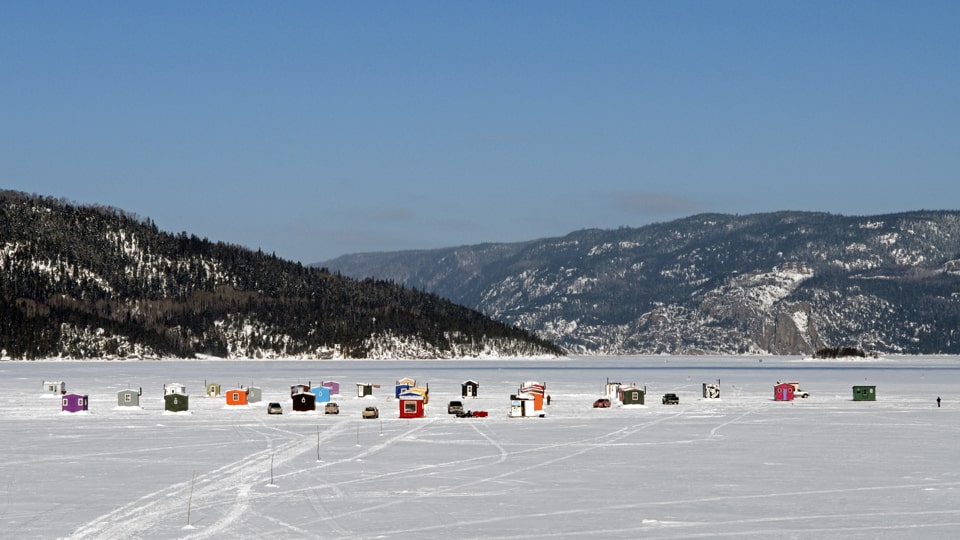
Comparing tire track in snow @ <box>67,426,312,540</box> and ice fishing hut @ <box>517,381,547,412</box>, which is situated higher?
ice fishing hut @ <box>517,381,547,412</box>

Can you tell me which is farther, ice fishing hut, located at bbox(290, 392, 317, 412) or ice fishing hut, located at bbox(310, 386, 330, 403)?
ice fishing hut, located at bbox(310, 386, 330, 403)

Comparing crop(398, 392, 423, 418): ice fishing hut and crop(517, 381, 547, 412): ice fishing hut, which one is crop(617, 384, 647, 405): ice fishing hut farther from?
crop(398, 392, 423, 418): ice fishing hut

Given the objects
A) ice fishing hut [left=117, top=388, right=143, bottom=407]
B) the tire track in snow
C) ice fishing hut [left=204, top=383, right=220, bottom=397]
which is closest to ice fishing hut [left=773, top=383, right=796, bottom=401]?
ice fishing hut [left=204, top=383, right=220, bottom=397]

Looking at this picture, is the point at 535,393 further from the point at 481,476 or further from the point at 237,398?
the point at 481,476

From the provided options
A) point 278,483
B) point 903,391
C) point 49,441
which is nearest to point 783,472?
point 278,483

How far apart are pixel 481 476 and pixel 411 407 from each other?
101ft

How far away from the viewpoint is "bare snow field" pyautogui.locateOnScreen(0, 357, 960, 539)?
98.0 ft

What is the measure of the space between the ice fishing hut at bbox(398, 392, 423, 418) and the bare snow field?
1191 millimetres

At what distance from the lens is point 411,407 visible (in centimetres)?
7006

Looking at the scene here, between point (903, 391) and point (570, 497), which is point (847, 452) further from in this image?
point (903, 391)

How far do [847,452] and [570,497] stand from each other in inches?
672

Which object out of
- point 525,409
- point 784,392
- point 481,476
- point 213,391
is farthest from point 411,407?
point 784,392

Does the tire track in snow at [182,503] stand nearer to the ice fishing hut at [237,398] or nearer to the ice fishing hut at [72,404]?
the ice fishing hut at [72,404]

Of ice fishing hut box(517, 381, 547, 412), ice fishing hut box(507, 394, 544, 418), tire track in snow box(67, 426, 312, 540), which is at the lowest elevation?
tire track in snow box(67, 426, 312, 540)
